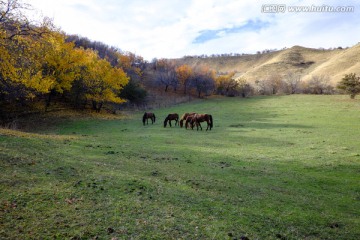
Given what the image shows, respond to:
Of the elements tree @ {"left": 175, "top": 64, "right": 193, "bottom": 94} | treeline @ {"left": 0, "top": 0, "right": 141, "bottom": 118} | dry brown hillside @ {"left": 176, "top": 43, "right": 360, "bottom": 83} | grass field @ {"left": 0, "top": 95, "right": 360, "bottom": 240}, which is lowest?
grass field @ {"left": 0, "top": 95, "right": 360, "bottom": 240}

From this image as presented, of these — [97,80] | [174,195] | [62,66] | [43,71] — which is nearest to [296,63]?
[97,80]

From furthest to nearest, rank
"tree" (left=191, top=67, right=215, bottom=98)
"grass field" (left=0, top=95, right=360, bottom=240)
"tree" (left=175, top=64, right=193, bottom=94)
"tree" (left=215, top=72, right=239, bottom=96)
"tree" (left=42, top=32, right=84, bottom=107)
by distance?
"tree" (left=175, top=64, right=193, bottom=94)
"tree" (left=215, top=72, right=239, bottom=96)
"tree" (left=191, top=67, right=215, bottom=98)
"tree" (left=42, top=32, right=84, bottom=107)
"grass field" (left=0, top=95, right=360, bottom=240)

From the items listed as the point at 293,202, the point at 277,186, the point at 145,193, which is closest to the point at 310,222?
the point at 293,202

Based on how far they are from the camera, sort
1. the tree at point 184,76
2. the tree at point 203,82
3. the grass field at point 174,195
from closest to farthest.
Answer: the grass field at point 174,195, the tree at point 203,82, the tree at point 184,76

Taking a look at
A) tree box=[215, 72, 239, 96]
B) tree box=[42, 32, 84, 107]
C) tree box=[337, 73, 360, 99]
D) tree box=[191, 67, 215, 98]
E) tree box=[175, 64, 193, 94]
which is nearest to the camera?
tree box=[42, 32, 84, 107]

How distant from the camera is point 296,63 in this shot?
13050 cm

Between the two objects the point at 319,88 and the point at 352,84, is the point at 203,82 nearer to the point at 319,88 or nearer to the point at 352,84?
the point at 319,88

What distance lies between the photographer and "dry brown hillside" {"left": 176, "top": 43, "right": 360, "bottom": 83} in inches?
3858

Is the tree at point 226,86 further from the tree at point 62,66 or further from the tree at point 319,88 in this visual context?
the tree at point 62,66

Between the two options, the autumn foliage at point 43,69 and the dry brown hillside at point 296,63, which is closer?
the autumn foliage at point 43,69

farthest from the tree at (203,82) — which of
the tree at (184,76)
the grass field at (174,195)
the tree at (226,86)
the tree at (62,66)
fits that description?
the grass field at (174,195)

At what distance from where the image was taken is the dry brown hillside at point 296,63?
322ft

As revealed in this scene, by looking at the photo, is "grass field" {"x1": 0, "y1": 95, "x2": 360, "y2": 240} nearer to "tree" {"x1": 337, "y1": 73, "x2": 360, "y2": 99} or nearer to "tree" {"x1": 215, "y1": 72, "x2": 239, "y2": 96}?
"tree" {"x1": 337, "y1": 73, "x2": 360, "y2": 99}

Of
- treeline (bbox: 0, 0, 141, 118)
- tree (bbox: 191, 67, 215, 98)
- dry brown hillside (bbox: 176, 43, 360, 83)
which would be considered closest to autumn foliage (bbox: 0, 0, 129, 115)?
treeline (bbox: 0, 0, 141, 118)
